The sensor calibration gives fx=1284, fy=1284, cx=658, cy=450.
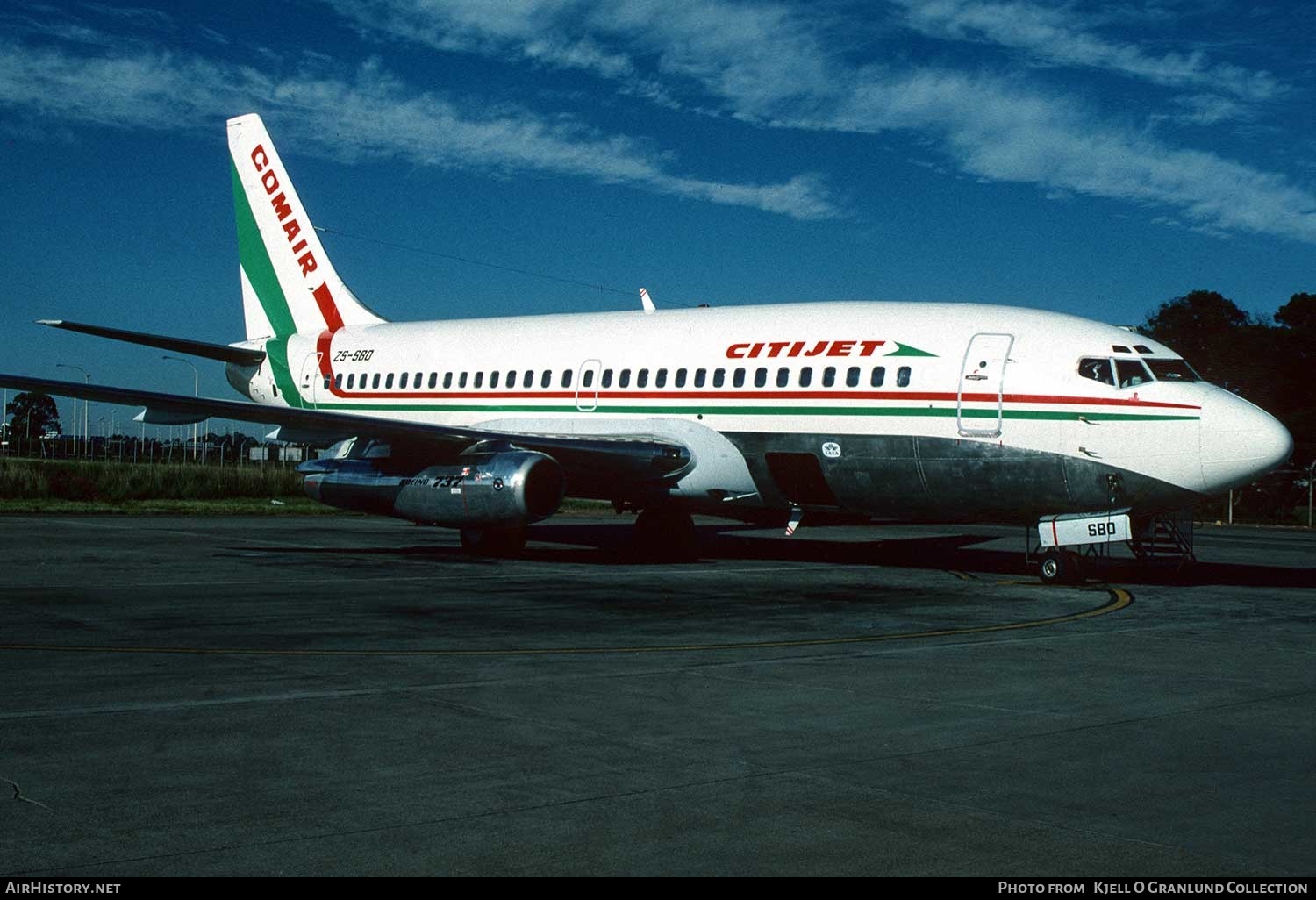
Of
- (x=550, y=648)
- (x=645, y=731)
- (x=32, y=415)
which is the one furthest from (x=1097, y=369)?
(x=32, y=415)

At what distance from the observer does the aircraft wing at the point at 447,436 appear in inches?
869

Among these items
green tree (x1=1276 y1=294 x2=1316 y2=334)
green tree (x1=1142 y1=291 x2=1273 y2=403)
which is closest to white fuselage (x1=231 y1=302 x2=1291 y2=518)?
green tree (x1=1142 y1=291 x2=1273 y2=403)

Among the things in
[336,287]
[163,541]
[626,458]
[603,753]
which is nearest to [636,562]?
[626,458]

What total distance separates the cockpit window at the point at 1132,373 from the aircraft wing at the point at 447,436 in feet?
24.1

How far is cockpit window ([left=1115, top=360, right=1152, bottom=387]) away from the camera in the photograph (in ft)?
62.0

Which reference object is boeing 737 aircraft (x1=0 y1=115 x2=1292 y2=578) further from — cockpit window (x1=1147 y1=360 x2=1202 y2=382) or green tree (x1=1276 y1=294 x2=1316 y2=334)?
green tree (x1=1276 y1=294 x2=1316 y2=334)

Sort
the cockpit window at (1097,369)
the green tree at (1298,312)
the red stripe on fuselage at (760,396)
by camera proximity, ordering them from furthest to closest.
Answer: the green tree at (1298,312) → the cockpit window at (1097,369) → the red stripe on fuselage at (760,396)

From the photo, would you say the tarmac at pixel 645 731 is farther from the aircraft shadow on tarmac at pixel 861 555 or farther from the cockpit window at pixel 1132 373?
the aircraft shadow on tarmac at pixel 861 555

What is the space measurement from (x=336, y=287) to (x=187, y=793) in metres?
26.2

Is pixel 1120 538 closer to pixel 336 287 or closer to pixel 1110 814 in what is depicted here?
pixel 1110 814

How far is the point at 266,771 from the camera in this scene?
7.28 metres

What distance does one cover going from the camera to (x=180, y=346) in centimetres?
2712

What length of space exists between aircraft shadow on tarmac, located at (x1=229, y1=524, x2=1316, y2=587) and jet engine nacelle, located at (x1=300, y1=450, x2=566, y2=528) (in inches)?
54.3

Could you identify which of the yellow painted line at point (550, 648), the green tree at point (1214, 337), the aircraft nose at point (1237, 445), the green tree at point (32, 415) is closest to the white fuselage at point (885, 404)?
the aircraft nose at point (1237, 445)
